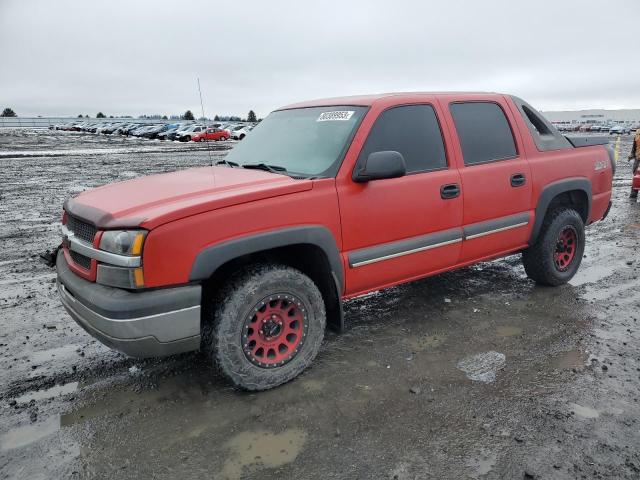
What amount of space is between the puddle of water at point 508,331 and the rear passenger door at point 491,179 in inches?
Result: 25.7

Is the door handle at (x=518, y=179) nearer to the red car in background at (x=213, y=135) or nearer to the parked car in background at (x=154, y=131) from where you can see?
the red car in background at (x=213, y=135)

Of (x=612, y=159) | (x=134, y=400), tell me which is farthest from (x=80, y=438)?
(x=612, y=159)

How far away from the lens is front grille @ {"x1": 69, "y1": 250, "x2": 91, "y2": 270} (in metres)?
3.05

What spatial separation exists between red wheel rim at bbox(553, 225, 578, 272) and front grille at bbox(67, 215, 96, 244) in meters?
4.32

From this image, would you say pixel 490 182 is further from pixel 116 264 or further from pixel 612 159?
A: pixel 116 264

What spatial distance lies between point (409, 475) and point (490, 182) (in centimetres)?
260

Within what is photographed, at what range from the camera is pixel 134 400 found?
319cm

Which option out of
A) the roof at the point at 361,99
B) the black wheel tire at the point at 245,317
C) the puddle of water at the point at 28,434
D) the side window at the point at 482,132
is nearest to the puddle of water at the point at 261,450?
the black wheel tire at the point at 245,317

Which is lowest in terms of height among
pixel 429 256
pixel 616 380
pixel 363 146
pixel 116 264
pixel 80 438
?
pixel 616 380

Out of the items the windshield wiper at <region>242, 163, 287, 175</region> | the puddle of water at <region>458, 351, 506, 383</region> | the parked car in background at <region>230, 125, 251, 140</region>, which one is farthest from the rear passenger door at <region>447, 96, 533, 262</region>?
the parked car in background at <region>230, 125, 251, 140</region>

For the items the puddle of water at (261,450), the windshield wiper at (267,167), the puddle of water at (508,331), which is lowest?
the puddle of water at (508,331)

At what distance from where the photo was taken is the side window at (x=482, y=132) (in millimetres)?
4148

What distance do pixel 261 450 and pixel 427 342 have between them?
1.77m

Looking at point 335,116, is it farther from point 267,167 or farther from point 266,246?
point 266,246
